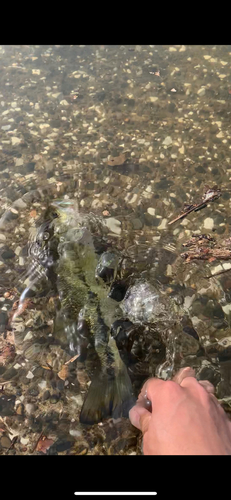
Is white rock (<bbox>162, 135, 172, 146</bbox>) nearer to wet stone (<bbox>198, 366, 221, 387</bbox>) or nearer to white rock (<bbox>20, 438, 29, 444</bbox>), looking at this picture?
wet stone (<bbox>198, 366, 221, 387</bbox>)

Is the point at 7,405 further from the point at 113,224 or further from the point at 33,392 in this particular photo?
the point at 113,224

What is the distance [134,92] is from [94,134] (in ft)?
1.70

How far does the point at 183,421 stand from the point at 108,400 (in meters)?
0.40

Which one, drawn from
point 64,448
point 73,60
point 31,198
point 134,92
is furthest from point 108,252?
point 73,60

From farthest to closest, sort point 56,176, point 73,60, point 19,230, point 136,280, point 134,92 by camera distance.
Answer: point 73,60 < point 134,92 < point 56,176 < point 19,230 < point 136,280

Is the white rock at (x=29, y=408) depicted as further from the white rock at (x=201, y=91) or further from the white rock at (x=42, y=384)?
the white rock at (x=201, y=91)

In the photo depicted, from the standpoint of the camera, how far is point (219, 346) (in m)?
1.80

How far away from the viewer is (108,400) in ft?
5.37

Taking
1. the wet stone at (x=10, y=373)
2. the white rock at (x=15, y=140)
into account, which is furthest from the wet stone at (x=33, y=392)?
the white rock at (x=15, y=140)

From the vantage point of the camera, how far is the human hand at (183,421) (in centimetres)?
128

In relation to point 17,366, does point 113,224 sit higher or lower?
higher

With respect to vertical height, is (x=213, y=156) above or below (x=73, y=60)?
below

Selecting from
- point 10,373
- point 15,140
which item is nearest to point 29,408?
point 10,373

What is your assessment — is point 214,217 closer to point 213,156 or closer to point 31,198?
point 213,156
